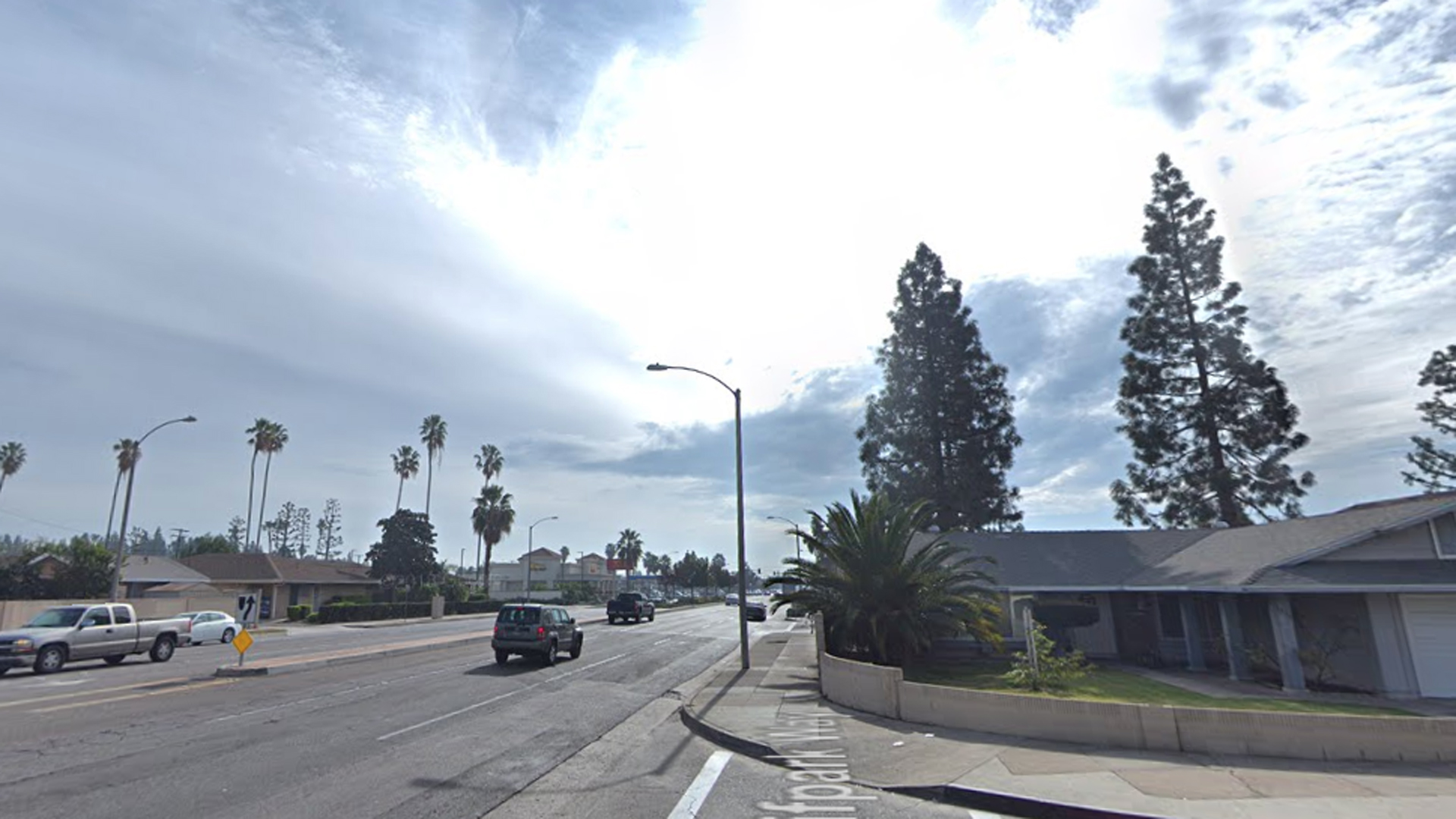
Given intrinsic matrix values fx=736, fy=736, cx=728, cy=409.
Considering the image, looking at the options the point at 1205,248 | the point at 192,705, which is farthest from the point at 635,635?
the point at 1205,248

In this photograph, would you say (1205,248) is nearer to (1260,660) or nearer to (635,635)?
(1260,660)

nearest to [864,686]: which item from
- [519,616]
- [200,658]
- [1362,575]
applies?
[1362,575]

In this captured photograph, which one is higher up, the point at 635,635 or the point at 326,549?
the point at 326,549

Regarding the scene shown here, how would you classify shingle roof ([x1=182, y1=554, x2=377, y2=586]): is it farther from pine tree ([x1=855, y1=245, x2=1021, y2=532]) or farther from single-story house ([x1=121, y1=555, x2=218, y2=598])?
pine tree ([x1=855, y1=245, x2=1021, y2=532])

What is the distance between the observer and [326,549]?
576 feet

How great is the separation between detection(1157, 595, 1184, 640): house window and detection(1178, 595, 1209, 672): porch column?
1.07 m

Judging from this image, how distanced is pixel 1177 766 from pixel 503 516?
81.7 metres

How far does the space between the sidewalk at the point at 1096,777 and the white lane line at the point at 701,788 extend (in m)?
0.67

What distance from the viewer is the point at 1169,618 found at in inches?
930

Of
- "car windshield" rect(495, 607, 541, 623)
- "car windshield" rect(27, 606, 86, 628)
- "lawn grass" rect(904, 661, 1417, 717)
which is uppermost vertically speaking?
"car windshield" rect(27, 606, 86, 628)

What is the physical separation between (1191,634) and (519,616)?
20907 millimetres

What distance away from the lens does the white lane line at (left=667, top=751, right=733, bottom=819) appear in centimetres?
841

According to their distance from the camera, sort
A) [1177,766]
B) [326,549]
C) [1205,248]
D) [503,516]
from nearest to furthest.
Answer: [1177,766], [1205,248], [503,516], [326,549]

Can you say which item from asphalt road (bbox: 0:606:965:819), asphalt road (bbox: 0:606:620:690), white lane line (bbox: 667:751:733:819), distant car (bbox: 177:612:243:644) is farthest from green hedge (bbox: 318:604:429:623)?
white lane line (bbox: 667:751:733:819)
